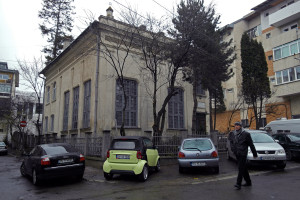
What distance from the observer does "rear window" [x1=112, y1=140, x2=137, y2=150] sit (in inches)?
337

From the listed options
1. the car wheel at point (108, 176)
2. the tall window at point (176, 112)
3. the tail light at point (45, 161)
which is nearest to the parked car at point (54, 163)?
the tail light at point (45, 161)

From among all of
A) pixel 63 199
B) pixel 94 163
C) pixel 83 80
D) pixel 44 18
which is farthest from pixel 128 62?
pixel 44 18

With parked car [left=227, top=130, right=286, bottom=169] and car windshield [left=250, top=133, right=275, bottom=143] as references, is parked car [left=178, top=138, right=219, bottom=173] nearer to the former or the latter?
parked car [left=227, top=130, right=286, bottom=169]

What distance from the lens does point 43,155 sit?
8266 millimetres

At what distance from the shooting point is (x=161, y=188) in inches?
286

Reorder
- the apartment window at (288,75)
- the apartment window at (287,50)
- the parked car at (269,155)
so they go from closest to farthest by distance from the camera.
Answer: the parked car at (269,155) < the apartment window at (288,75) < the apartment window at (287,50)

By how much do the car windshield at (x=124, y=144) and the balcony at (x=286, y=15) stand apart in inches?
1105

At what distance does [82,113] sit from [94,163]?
674 cm

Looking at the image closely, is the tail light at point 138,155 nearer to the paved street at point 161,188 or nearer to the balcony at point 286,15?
the paved street at point 161,188

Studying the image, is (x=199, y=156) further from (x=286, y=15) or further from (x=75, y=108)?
(x=286, y=15)

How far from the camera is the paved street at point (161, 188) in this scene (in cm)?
622

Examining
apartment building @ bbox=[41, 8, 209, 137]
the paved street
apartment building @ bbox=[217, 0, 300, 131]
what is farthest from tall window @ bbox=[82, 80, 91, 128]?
apartment building @ bbox=[217, 0, 300, 131]

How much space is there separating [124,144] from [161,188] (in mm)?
2181

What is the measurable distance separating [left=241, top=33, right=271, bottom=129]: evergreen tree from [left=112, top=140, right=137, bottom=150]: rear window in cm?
1654
